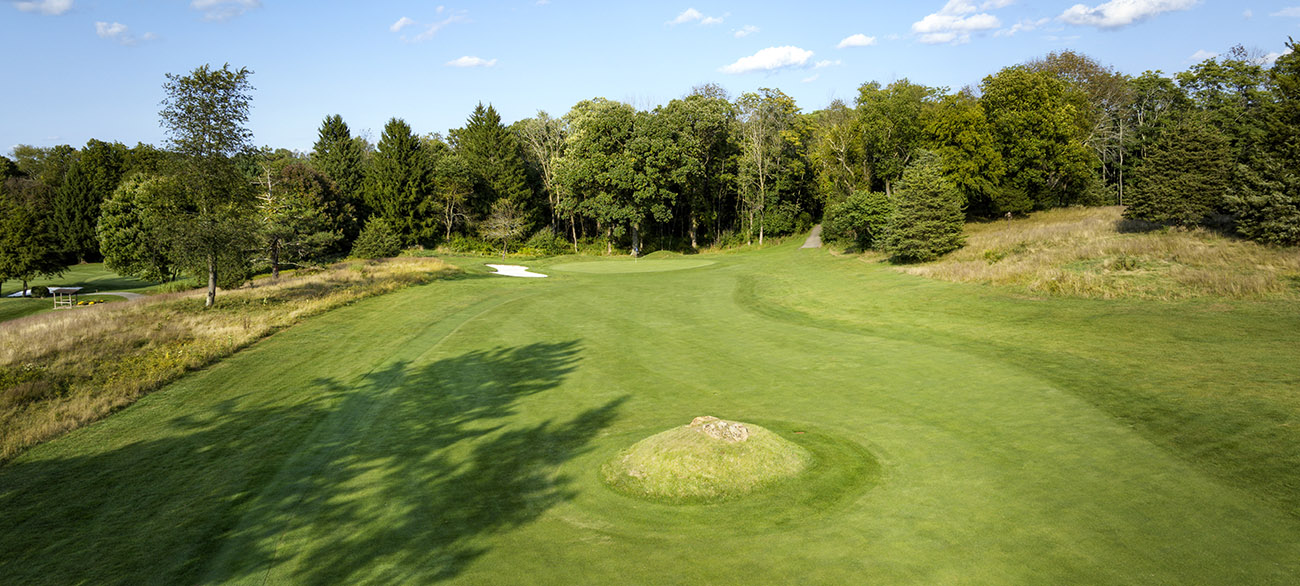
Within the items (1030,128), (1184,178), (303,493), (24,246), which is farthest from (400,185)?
(1184,178)

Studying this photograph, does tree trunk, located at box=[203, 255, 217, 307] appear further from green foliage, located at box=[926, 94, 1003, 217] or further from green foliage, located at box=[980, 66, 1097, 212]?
green foliage, located at box=[980, 66, 1097, 212]

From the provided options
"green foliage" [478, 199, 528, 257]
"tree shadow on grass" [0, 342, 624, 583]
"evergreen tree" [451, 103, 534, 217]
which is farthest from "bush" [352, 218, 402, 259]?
"tree shadow on grass" [0, 342, 624, 583]

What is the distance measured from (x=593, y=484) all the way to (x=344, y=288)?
82.5 ft

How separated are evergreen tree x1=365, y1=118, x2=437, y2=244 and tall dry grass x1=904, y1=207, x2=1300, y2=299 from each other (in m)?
52.3

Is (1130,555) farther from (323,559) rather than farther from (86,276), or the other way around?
(86,276)

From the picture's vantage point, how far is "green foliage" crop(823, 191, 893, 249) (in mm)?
40031

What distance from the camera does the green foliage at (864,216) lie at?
131 feet

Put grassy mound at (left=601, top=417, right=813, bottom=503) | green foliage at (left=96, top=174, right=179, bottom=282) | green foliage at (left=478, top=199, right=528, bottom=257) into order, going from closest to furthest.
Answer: grassy mound at (left=601, top=417, right=813, bottom=503)
green foliage at (left=96, top=174, right=179, bottom=282)
green foliage at (left=478, top=199, right=528, bottom=257)

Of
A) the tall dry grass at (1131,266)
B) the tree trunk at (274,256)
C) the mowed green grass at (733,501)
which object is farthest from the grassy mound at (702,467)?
the tree trunk at (274,256)

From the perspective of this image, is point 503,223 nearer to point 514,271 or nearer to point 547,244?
point 547,244

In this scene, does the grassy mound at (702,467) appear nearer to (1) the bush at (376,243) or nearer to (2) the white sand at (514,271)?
(2) the white sand at (514,271)

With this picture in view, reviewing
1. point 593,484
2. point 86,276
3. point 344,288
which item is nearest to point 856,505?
point 593,484

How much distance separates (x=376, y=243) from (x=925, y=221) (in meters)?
45.3

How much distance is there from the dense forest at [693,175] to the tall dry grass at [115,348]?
2.83m
